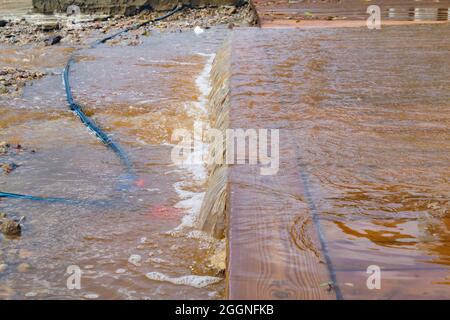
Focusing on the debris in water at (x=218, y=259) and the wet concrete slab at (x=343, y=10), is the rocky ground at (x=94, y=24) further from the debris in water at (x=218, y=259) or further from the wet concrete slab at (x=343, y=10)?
the debris in water at (x=218, y=259)

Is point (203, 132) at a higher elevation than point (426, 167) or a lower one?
lower

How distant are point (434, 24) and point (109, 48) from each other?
191 inches

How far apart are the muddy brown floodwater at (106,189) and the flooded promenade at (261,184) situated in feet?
0.04

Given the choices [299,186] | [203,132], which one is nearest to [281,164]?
[299,186]

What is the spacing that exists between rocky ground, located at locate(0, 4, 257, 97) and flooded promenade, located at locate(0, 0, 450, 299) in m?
2.96

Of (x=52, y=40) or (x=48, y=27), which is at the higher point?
(x=48, y=27)

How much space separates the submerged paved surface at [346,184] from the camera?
161 cm

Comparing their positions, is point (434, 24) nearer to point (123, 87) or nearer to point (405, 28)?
point (405, 28)

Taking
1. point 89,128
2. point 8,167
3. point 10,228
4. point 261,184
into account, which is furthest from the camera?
point 89,128

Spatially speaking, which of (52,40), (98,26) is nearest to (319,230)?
(52,40)

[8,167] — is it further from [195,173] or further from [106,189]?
[195,173]

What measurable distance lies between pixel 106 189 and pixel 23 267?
98 cm

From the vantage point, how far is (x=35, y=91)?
616cm

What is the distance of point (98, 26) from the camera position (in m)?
11.0
